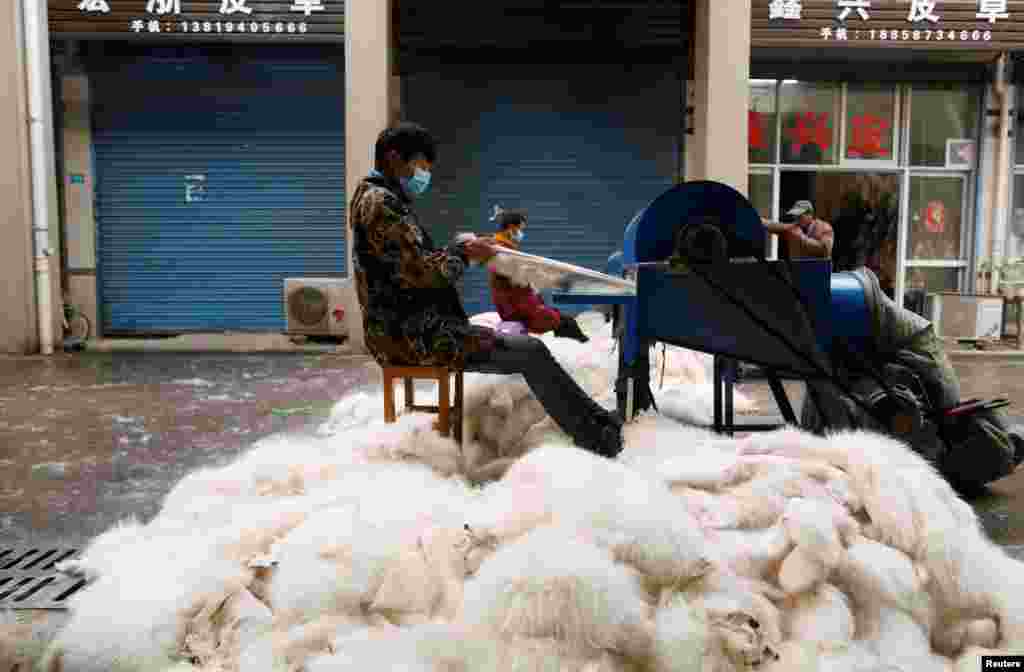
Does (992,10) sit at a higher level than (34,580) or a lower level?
higher

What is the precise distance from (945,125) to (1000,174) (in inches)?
39.4

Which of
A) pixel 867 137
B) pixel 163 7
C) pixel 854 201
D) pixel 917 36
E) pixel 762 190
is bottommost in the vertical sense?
pixel 854 201

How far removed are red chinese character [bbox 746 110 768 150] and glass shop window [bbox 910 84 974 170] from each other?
2.08 metres

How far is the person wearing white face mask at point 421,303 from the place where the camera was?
12.6 feet

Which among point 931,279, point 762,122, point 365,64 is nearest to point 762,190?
point 762,122

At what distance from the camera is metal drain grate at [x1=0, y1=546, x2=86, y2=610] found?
2799mm

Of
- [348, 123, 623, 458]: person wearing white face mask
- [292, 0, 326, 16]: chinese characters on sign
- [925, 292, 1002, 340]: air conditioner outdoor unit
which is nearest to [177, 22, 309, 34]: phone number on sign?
[292, 0, 326, 16]: chinese characters on sign

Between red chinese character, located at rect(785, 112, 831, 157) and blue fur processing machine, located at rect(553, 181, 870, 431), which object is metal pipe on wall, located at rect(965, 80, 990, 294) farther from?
blue fur processing machine, located at rect(553, 181, 870, 431)

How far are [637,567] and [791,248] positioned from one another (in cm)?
635

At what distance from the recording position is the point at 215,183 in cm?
1143

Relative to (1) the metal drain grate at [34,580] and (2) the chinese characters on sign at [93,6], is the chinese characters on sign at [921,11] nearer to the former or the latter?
(2) the chinese characters on sign at [93,6]

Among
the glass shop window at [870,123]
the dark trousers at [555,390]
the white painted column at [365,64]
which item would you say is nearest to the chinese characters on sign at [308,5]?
the white painted column at [365,64]

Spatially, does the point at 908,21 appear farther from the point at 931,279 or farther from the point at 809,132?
the point at 931,279

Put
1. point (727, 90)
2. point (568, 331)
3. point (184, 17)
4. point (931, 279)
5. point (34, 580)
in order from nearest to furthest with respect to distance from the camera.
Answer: point (34, 580)
point (568, 331)
point (727, 90)
point (184, 17)
point (931, 279)
